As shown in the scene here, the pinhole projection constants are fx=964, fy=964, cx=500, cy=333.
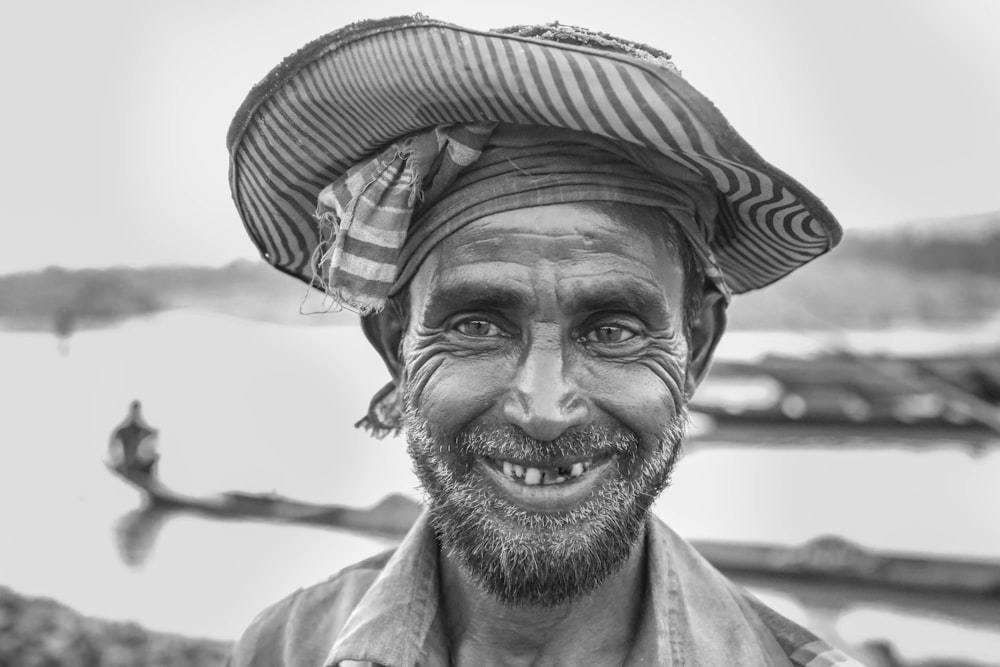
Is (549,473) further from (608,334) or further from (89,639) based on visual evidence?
(89,639)

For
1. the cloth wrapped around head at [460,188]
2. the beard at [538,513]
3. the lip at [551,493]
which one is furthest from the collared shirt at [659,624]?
the cloth wrapped around head at [460,188]

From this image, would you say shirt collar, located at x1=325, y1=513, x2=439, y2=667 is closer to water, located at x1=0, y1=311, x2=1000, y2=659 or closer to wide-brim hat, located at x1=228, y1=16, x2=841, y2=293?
wide-brim hat, located at x1=228, y1=16, x2=841, y2=293

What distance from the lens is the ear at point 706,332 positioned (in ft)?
7.22

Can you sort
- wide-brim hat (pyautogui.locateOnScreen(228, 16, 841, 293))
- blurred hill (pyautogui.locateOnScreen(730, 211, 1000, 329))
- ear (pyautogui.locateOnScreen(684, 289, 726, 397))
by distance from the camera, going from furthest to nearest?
blurred hill (pyautogui.locateOnScreen(730, 211, 1000, 329))
ear (pyautogui.locateOnScreen(684, 289, 726, 397))
wide-brim hat (pyautogui.locateOnScreen(228, 16, 841, 293))

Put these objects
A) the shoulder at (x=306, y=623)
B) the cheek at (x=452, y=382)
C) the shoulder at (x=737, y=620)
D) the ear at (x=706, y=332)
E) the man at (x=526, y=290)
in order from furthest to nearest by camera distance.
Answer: the shoulder at (x=306, y=623) < the ear at (x=706, y=332) < the shoulder at (x=737, y=620) < the cheek at (x=452, y=382) < the man at (x=526, y=290)

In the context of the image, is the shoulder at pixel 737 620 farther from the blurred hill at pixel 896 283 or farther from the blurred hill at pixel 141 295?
the blurred hill at pixel 141 295

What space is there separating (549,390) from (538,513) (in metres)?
0.26

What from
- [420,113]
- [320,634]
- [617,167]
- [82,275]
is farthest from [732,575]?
[82,275]

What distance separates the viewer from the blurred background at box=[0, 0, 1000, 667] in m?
3.11

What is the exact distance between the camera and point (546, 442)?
182cm

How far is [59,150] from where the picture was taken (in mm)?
3738

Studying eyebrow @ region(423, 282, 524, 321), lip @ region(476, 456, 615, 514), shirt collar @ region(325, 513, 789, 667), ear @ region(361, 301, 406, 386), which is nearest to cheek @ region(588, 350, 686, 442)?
lip @ region(476, 456, 615, 514)

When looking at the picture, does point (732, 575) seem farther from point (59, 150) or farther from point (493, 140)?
point (59, 150)

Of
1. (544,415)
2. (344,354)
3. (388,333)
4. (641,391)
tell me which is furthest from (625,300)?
(344,354)
